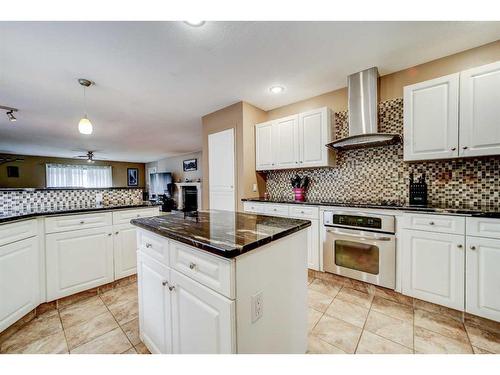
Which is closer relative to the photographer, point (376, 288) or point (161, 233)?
point (161, 233)

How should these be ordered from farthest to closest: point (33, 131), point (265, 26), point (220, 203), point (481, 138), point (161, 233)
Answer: point (33, 131) → point (220, 203) → point (481, 138) → point (265, 26) → point (161, 233)

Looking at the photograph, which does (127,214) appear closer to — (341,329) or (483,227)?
(341,329)

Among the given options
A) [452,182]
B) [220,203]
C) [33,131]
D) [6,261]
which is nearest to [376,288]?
[452,182]

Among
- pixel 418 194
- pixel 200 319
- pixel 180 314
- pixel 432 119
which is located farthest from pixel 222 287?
pixel 432 119

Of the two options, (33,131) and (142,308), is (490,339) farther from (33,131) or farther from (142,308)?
(33,131)

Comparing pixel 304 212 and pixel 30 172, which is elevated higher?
pixel 30 172

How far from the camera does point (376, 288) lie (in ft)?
6.78

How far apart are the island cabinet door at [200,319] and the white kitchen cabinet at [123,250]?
5.09 feet

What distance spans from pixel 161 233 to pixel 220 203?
225 centimetres

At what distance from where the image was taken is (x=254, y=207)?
294 centimetres

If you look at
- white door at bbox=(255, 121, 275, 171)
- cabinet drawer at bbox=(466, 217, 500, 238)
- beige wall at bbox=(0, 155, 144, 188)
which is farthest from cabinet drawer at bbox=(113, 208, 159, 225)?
beige wall at bbox=(0, 155, 144, 188)

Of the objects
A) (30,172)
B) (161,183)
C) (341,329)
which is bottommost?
(341,329)

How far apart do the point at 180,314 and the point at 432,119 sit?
2.56 metres

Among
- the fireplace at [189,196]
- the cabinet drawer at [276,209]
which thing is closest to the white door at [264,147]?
the cabinet drawer at [276,209]
